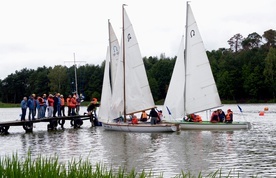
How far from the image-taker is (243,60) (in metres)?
112

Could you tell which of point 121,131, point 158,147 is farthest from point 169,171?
point 121,131

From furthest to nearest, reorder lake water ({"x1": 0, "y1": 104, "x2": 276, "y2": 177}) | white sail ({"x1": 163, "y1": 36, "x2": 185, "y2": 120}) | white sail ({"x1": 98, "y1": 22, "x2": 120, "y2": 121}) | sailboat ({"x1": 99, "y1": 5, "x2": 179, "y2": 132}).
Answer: white sail ({"x1": 98, "y1": 22, "x2": 120, "y2": 121}), white sail ({"x1": 163, "y1": 36, "x2": 185, "y2": 120}), sailboat ({"x1": 99, "y1": 5, "x2": 179, "y2": 132}), lake water ({"x1": 0, "y1": 104, "x2": 276, "y2": 177})

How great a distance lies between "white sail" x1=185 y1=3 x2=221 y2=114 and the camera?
37.2m

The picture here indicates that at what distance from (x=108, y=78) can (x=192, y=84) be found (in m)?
6.04

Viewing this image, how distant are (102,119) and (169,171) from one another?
20977 mm

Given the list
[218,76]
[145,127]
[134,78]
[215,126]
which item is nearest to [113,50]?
[134,78]

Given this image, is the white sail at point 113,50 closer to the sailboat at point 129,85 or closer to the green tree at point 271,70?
the sailboat at point 129,85

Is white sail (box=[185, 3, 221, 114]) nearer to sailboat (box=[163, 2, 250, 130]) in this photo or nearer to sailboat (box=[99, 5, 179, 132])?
sailboat (box=[163, 2, 250, 130])

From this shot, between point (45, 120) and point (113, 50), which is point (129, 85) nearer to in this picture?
point (113, 50)

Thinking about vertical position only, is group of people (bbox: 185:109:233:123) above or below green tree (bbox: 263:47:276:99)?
below

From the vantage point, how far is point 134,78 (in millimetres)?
37562

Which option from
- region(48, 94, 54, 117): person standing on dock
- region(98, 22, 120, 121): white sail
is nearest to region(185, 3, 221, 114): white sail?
region(98, 22, 120, 121): white sail

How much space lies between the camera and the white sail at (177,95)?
37.6 m

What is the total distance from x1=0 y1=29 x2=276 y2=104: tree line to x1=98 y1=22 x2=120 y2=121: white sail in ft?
170
